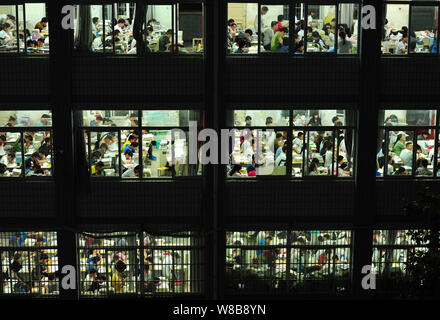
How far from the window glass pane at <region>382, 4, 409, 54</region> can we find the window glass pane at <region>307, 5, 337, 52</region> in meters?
1.22

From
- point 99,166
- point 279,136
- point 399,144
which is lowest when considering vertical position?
point 99,166

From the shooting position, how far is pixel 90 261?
14898mm

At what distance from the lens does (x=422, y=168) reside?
1488cm

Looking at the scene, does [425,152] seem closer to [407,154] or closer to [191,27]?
[407,154]

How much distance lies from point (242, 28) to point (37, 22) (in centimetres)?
466

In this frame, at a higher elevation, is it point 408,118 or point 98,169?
point 408,118

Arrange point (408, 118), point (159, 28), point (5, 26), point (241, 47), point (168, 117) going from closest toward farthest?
point (5, 26) < point (159, 28) < point (241, 47) < point (168, 117) < point (408, 118)

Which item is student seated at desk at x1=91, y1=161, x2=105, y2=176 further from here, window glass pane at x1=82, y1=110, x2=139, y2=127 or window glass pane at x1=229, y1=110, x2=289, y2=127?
window glass pane at x1=229, y1=110, x2=289, y2=127

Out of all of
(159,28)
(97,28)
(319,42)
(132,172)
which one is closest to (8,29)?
(97,28)

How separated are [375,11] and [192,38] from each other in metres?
4.18

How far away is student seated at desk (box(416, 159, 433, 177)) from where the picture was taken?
14.9 metres

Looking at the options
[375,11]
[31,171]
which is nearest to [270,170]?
[375,11]

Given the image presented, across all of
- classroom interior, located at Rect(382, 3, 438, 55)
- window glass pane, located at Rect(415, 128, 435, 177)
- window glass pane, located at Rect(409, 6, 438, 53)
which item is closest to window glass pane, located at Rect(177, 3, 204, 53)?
classroom interior, located at Rect(382, 3, 438, 55)

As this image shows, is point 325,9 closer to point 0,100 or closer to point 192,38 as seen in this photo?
point 192,38
